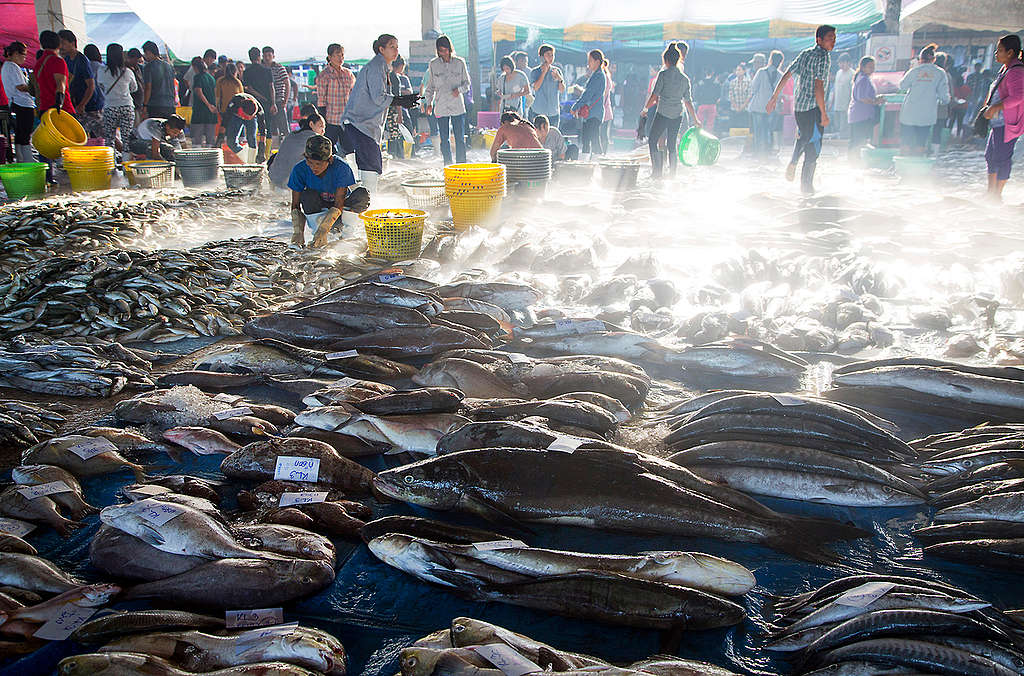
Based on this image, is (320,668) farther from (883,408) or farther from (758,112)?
(758,112)

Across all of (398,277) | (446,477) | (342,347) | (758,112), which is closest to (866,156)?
(758,112)

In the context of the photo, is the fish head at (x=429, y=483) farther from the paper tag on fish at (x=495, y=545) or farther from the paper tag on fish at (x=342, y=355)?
the paper tag on fish at (x=342, y=355)

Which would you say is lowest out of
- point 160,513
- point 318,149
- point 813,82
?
point 160,513

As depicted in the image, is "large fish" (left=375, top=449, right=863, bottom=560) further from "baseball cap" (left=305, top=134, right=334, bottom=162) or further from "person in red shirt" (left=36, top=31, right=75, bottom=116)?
"person in red shirt" (left=36, top=31, right=75, bottom=116)

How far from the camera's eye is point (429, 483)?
3027mm

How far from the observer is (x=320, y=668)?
7.06 ft

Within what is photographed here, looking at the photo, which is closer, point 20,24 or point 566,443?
point 566,443

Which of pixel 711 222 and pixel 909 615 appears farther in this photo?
pixel 711 222

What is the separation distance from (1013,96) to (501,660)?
9.90 metres

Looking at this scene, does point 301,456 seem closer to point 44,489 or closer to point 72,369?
point 44,489

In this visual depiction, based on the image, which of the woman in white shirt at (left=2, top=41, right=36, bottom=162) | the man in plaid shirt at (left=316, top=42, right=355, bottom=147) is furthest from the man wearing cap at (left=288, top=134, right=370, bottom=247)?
the woman in white shirt at (left=2, top=41, right=36, bottom=162)

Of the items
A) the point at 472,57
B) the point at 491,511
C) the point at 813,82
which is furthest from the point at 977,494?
the point at 472,57

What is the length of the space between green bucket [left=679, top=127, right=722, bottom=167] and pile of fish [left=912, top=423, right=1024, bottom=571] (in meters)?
10.9

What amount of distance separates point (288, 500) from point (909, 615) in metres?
2.24
